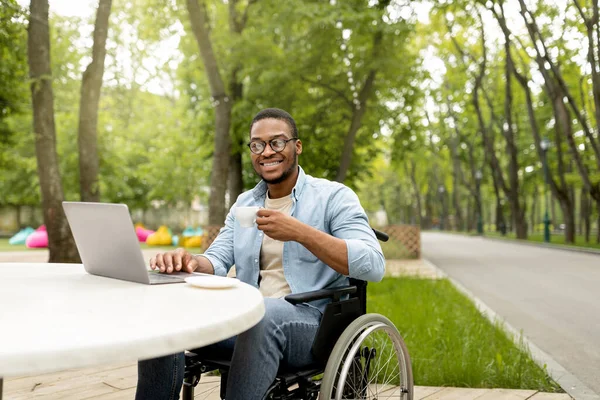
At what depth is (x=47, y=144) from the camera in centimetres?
844

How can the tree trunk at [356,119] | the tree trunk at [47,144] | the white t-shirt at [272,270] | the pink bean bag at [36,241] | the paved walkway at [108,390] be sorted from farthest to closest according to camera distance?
the pink bean bag at [36,241]
the tree trunk at [356,119]
the tree trunk at [47,144]
the paved walkway at [108,390]
the white t-shirt at [272,270]

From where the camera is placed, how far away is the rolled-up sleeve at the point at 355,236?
236 centimetres

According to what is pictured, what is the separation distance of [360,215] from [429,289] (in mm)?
5843

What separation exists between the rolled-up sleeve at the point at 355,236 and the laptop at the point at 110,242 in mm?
673

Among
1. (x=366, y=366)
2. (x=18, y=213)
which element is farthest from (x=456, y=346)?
(x=18, y=213)

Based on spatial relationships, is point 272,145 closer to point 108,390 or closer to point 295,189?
point 295,189

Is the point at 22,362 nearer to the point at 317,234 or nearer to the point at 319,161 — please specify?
the point at 317,234

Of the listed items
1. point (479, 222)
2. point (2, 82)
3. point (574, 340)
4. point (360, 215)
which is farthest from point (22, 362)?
point (479, 222)

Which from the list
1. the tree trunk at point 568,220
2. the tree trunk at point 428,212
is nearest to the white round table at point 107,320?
the tree trunk at point 568,220

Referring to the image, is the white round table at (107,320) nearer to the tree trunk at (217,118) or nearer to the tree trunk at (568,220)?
the tree trunk at (217,118)

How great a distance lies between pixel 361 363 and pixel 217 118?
11.4 meters

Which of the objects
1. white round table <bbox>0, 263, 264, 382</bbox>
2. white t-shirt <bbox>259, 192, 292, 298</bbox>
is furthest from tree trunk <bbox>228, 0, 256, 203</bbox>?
white round table <bbox>0, 263, 264, 382</bbox>

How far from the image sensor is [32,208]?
31.8 m

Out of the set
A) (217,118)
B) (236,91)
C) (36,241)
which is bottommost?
(36,241)
